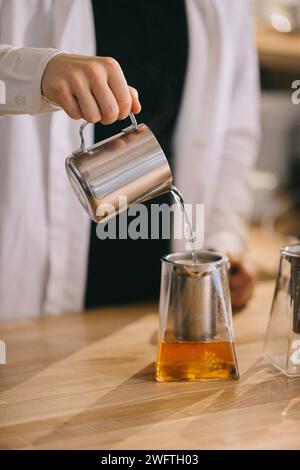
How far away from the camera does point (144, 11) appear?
4.79 feet

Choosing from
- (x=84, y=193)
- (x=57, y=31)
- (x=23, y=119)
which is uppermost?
(x=57, y=31)

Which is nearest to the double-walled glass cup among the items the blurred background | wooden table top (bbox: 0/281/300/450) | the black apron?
wooden table top (bbox: 0/281/300/450)

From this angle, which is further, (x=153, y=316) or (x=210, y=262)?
(x=153, y=316)

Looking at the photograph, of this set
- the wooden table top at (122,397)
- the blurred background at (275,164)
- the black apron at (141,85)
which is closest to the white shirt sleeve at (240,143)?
the black apron at (141,85)

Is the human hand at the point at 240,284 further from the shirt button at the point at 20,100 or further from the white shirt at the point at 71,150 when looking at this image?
the shirt button at the point at 20,100

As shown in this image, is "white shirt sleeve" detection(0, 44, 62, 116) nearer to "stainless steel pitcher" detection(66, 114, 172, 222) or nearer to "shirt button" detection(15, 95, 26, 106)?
"shirt button" detection(15, 95, 26, 106)

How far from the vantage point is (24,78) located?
1.01 m

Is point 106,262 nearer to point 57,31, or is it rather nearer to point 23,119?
point 23,119

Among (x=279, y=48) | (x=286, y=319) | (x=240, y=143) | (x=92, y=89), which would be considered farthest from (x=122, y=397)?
(x=279, y=48)

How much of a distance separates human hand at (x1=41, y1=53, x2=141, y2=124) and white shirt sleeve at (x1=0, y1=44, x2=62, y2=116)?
0.04m

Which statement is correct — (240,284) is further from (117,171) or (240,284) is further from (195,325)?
(117,171)

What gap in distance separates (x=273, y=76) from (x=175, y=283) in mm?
2337

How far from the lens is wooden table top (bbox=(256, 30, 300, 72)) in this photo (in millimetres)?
2445

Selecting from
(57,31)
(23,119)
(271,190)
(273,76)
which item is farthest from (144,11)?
(273,76)
